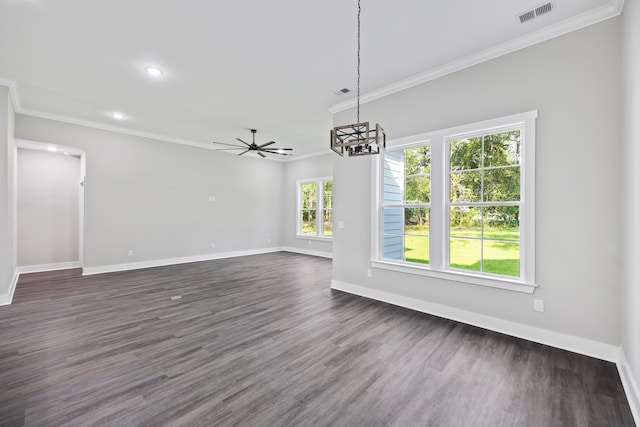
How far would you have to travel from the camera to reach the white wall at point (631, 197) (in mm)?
1960

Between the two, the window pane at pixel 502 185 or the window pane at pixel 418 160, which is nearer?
the window pane at pixel 502 185

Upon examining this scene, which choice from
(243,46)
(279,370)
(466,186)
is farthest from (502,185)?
(243,46)

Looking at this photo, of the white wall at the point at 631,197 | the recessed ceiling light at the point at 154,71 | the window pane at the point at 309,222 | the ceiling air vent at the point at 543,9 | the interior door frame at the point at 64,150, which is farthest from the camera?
the window pane at the point at 309,222

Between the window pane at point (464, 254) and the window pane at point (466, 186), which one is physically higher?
the window pane at point (466, 186)

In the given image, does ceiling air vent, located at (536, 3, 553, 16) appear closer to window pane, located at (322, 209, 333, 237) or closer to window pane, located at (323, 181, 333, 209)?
window pane, located at (323, 181, 333, 209)

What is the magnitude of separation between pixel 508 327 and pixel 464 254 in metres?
0.90

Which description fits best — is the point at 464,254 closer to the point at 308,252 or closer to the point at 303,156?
the point at 308,252

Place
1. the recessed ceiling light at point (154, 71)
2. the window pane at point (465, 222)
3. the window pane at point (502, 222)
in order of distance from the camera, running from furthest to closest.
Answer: the recessed ceiling light at point (154, 71), the window pane at point (465, 222), the window pane at point (502, 222)

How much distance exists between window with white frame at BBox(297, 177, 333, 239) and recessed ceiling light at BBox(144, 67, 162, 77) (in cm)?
525

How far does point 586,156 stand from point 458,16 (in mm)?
1785

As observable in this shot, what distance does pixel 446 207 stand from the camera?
364cm

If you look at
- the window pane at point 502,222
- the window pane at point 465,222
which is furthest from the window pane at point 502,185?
the window pane at point 465,222

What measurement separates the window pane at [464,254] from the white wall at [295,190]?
4.81 m

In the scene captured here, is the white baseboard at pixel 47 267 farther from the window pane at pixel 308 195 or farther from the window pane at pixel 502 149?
the window pane at pixel 502 149
